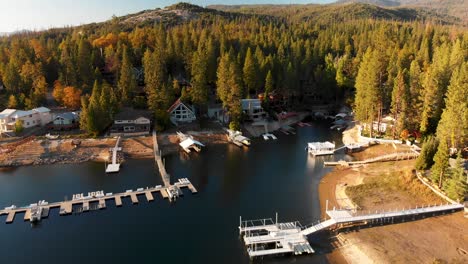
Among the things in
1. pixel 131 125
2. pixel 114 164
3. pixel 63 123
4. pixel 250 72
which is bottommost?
pixel 114 164

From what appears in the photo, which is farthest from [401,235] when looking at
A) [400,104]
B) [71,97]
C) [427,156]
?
[71,97]

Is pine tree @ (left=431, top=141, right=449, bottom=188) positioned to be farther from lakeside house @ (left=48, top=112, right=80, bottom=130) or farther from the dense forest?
lakeside house @ (left=48, top=112, right=80, bottom=130)

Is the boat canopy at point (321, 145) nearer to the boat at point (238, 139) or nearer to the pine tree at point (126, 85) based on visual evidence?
the boat at point (238, 139)

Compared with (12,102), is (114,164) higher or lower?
lower

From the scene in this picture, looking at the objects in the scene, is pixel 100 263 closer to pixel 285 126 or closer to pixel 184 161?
pixel 184 161

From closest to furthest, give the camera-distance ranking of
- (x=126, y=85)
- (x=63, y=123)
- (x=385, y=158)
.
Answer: (x=385, y=158) < (x=63, y=123) < (x=126, y=85)

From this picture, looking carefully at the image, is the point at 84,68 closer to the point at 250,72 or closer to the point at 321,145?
the point at 250,72

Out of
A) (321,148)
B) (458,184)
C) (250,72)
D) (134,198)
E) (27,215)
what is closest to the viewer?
(458,184)
